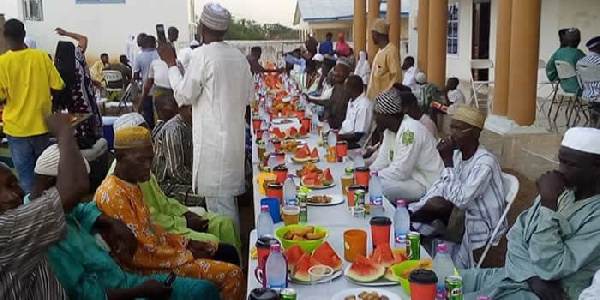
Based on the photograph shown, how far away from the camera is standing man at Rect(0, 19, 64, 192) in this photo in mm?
5566

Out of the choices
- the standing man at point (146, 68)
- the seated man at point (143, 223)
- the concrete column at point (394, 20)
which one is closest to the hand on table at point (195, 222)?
the seated man at point (143, 223)

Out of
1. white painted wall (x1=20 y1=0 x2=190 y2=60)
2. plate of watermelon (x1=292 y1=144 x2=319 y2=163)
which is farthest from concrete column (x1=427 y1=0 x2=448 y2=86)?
white painted wall (x1=20 y1=0 x2=190 y2=60)

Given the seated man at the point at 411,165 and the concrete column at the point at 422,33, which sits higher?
the concrete column at the point at 422,33

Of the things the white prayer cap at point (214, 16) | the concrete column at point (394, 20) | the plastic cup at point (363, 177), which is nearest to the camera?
the plastic cup at point (363, 177)

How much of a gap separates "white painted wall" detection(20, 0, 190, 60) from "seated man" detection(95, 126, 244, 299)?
18507mm

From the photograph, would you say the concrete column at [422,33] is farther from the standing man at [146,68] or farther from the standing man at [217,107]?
the standing man at [217,107]

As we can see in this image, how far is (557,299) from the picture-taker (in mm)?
2520

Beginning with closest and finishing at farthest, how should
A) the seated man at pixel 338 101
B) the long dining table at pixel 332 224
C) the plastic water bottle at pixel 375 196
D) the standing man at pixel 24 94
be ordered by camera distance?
the long dining table at pixel 332 224, the plastic water bottle at pixel 375 196, the standing man at pixel 24 94, the seated man at pixel 338 101

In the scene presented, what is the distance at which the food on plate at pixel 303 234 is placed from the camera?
278 cm

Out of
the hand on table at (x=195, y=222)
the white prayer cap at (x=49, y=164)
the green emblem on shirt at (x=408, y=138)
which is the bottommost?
the hand on table at (x=195, y=222)

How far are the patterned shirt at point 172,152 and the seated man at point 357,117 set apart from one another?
6.12 feet

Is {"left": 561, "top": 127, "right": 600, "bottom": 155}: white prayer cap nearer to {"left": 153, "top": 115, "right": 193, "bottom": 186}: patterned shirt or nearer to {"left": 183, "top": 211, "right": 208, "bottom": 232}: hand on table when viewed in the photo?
{"left": 183, "top": 211, "right": 208, "bottom": 232}: hand on table

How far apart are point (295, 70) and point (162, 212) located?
29.6 feet

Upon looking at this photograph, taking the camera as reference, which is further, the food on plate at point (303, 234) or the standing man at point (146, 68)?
the standing man at point (146, 68)
